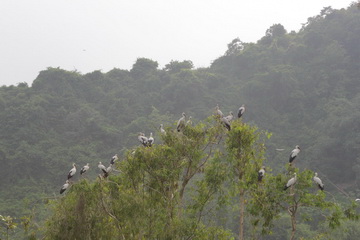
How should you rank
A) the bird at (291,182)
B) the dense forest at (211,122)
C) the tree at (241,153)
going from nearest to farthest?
the bird at (291,182) < the tree at (241,153) < the dense forest at (211,122)

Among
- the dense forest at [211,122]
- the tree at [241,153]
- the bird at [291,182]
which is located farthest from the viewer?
the dense forest at [211,122]

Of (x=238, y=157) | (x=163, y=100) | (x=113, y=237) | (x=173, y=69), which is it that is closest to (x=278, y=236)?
(x=238, y=157)

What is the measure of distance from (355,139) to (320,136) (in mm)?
2676

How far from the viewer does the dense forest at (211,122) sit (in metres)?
7.46

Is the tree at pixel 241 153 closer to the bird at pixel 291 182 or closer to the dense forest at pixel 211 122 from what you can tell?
the dense forest at pixel 211 122

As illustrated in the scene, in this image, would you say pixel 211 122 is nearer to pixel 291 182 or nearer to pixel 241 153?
pixel 241 153

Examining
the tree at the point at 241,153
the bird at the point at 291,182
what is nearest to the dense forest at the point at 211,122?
the tree at the point at 241,153

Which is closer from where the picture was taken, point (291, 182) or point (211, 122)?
point (291, 182)

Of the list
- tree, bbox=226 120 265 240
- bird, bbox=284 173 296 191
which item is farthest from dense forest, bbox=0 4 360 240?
bird, bbox=284 173 296 191

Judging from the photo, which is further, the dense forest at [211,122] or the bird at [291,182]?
the dense forest at [211,122]

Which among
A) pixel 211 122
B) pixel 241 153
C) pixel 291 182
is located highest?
pixel 211 122

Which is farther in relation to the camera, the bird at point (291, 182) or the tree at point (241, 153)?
the tree at point (241, 153)

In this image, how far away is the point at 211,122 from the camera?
7977 millimetres

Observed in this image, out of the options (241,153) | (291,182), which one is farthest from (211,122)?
(291,182)
